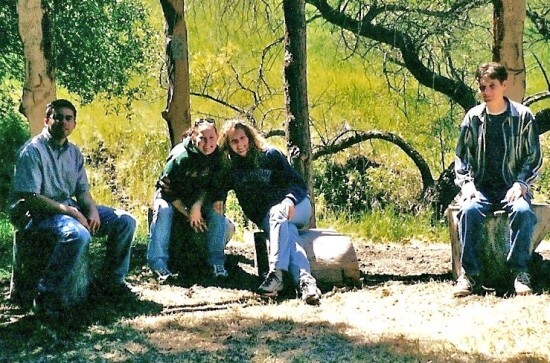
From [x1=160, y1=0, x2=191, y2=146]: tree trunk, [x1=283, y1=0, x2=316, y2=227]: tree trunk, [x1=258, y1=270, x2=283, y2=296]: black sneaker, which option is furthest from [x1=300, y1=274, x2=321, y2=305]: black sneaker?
[x1=160, y1=0, x2=191, y2=146]: tree trunk

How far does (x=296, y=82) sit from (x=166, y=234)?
1.81 metres

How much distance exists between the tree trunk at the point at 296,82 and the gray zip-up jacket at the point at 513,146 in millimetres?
1763

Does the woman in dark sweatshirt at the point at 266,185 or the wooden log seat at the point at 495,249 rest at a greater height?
the woman in dark sweatshirt at the point at 266,185

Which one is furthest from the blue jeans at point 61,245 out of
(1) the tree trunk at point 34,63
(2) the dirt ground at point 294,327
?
(1) the tree trunk at point 34,63

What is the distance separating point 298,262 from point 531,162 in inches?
70.2

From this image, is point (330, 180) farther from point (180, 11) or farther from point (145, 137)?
point (180, 11)

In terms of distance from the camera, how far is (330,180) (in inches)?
448

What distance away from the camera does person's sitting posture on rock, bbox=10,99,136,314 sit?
5.23 m

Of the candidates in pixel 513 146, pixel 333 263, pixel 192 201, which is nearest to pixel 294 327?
pixel 333 263

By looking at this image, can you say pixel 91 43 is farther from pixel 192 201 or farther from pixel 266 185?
pixel 266 185

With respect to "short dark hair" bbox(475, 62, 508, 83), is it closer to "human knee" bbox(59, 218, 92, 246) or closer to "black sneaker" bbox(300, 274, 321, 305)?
"black sneaker" bbox(300, 274, 321, 305)

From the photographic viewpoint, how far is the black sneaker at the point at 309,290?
5559 millimetres

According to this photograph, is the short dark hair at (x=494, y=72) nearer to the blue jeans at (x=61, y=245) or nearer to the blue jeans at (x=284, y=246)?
the blue jeans at (x=284, y=246)

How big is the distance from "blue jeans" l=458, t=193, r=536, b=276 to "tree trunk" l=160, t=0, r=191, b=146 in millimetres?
2891
